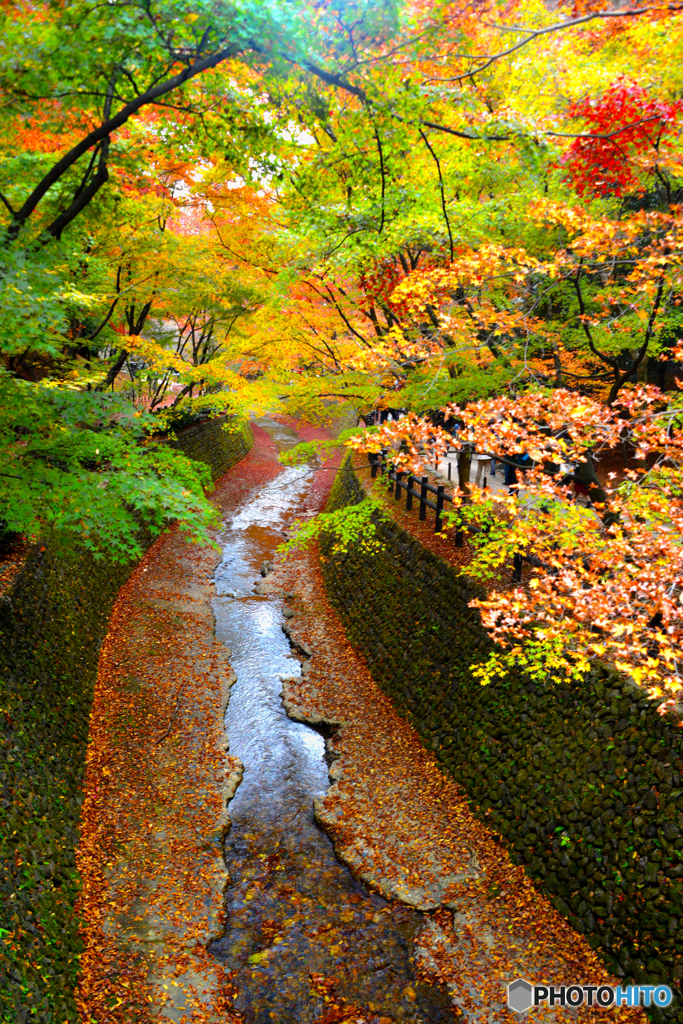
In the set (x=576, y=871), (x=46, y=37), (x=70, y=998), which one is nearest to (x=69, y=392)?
(x=46, y=37)

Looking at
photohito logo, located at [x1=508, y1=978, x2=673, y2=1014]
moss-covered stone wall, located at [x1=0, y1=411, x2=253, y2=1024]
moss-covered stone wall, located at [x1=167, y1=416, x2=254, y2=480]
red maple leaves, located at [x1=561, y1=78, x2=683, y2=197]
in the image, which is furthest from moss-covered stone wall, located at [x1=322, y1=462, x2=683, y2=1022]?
moss-covered stone wall, located at [x1=167, y1=416, x2=254, y2=480]

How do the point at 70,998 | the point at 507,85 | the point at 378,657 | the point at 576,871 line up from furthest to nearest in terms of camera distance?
1. the point at 378,657
2. the point at 507,85
3. the point at 576,871
4. the point at 70,998

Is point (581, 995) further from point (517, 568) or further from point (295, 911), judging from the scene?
point (517, 568)

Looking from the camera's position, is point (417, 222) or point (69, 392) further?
point (417, 222)

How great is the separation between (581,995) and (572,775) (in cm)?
218

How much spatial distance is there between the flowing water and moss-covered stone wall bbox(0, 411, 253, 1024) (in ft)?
6.23

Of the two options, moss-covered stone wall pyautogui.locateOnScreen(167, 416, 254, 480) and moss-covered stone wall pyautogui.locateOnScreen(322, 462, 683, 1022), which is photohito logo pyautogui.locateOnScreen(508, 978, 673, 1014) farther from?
moss-covered stone wall pyautogui.locateOnScreen(167, 416, 254, 480)

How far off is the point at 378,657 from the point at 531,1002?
6769 millimetres

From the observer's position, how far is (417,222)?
871 cm

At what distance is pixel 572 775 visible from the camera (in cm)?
700

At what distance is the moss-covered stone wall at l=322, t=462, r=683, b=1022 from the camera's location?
5.75 m

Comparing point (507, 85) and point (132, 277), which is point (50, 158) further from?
point (507, 85)

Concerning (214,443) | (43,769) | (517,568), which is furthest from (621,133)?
(214,443)

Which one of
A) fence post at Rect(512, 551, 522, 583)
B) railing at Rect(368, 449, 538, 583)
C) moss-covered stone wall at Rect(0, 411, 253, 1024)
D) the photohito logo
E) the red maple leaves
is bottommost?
the photohito logo
